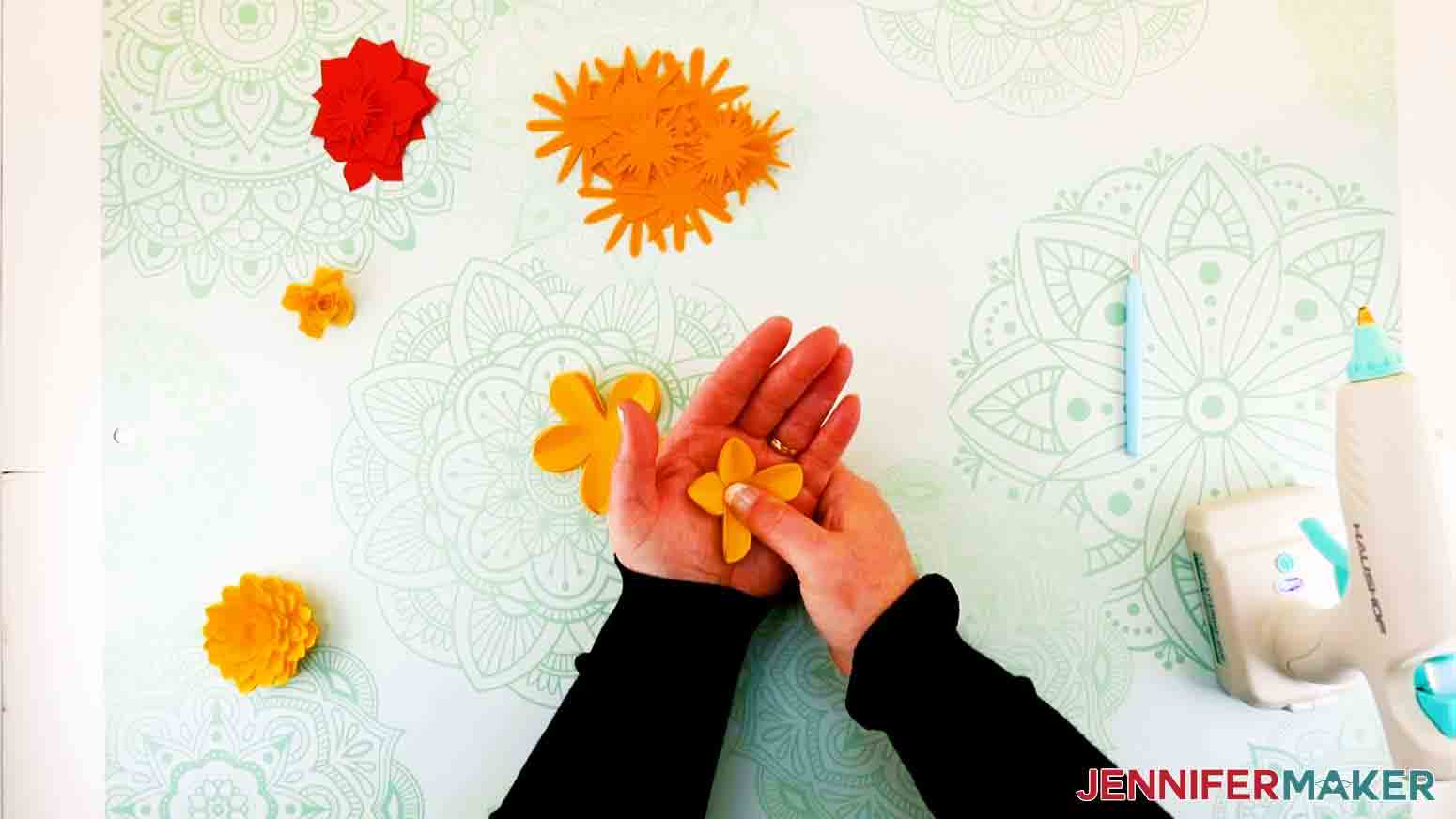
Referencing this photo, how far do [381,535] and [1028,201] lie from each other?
2.33 feet

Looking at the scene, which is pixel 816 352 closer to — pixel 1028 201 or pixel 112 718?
pixel 1028 201

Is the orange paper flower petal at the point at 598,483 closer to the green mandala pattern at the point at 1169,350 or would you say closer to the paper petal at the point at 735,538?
the paper petal at the point at 735,538

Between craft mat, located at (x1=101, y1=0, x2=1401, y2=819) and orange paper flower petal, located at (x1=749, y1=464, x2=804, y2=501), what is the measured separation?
0.09 meters

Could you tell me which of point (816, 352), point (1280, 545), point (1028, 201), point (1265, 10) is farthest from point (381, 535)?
point (1265, 10)

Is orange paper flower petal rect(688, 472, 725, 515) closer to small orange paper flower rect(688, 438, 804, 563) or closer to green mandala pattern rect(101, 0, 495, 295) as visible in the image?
small orange paper flower rect(688, 438, 804, 563)

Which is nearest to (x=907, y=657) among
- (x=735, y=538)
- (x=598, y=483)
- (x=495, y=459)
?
(x=735, y=538)

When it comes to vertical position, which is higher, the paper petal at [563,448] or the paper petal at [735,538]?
the paper petal at [563,448]

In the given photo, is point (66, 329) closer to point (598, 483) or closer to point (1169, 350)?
point (598, 483)

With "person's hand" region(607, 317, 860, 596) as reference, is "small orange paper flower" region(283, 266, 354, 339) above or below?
above

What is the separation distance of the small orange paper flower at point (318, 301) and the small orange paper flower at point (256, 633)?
25cm

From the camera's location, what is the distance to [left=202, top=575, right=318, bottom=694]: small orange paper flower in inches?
32.9

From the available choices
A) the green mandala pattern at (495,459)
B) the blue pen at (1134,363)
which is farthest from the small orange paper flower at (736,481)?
the blue pen at (1134,363)

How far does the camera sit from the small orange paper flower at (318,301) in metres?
0.85

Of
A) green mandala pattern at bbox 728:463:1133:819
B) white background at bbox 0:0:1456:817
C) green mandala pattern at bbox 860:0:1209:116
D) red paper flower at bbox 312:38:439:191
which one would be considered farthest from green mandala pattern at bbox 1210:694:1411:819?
red paper flower at bbox 312:38:439:191
